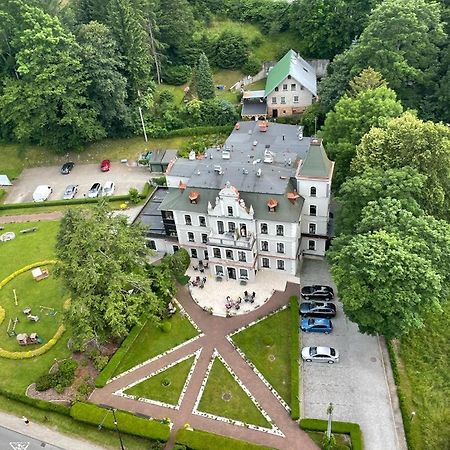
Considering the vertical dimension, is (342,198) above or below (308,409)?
above

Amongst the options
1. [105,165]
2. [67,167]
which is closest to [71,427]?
[105,165]

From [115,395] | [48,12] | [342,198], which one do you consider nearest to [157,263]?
[115,395]

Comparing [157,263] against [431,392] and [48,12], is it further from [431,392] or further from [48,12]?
[48,12]

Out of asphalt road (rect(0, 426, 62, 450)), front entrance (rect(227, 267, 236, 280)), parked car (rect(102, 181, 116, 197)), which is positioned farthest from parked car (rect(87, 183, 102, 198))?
asphalt road (rect(0, 426, 62, 450))

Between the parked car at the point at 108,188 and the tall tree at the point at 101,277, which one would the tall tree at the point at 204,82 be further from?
the tall tree at the point at 101,277

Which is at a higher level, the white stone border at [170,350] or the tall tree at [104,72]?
the tall tree at [104,72]

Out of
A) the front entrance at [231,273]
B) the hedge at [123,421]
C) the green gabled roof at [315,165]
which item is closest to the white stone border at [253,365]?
the front entrance at [231,273]
